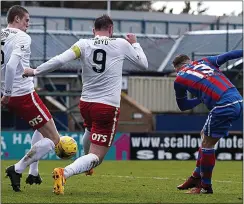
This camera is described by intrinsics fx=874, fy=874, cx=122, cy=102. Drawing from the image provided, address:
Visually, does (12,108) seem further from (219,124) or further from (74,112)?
(74,112)

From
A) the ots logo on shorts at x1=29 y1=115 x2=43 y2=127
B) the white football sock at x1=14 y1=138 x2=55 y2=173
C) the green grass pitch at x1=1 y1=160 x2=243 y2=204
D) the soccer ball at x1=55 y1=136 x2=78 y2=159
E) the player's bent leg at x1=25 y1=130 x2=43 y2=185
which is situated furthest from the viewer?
the player's bent leg at x1=25 y1=130 x2=43 y2=185

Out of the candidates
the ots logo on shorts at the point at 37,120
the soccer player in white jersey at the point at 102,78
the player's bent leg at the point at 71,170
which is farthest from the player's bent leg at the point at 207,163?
the ots logo on shorts at the point at 37,120

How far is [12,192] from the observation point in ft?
37.2

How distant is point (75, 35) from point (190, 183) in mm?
24207

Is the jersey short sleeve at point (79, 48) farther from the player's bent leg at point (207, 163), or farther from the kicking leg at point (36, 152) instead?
the player's bent leg at point (207, 163)

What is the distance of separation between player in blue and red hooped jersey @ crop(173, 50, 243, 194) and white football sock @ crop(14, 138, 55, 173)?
Answer: 193cm

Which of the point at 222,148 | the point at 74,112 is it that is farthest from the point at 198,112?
the point at 222,148

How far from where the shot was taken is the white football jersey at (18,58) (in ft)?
37.0

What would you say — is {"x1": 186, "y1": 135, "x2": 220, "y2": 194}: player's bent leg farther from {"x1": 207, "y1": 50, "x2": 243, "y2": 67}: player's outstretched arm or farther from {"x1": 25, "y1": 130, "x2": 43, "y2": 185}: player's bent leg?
{"x1": 25, "y1": 130, "x2": 43, "y2": 185}: player's bent leg

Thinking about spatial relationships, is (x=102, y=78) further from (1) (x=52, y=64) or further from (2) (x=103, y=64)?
(1) (x=52, y=64)

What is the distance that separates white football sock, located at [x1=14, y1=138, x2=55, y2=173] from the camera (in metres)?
11.7

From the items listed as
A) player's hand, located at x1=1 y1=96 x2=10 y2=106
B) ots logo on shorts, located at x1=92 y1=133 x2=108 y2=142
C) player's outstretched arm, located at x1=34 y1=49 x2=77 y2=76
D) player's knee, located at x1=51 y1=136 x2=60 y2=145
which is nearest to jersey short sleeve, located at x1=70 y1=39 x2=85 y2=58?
player's outstretched arm, located at x1=34 y1=49 x2=77 y2=76

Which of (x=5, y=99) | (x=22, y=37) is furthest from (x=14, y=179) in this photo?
(x=22, y=37)

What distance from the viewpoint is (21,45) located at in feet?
37.5
